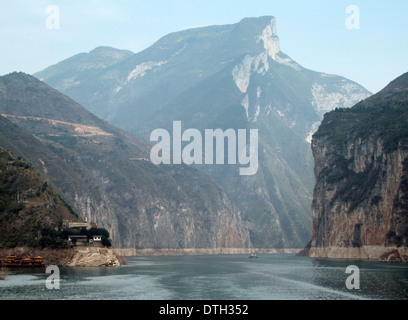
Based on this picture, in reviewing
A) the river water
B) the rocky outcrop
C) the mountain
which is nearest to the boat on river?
the mountain

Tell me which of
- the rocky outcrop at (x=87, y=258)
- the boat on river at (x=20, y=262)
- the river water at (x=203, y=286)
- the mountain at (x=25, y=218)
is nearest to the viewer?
the river water at (x=203, y=286)

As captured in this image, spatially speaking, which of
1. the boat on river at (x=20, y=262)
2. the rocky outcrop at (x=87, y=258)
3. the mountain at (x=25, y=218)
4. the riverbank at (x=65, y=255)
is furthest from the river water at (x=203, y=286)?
the mountain at (x=25, y=218)

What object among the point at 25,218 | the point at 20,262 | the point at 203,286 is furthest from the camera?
the point at 25,218

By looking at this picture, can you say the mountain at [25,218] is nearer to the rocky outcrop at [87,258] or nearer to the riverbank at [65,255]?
the riverbank at [65,255]

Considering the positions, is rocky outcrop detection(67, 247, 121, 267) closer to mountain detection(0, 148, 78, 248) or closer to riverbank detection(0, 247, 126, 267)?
riverbank detection(0, 247, 126, 267)

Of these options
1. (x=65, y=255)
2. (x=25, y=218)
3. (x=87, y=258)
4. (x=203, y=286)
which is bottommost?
(x=203, y=286)

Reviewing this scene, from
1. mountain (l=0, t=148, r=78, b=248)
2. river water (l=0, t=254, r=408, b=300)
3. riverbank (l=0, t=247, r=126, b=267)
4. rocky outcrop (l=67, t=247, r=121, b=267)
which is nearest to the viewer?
river water (l=0, t=254, r=408, b=300)

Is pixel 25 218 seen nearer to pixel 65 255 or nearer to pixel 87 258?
pixel 65 255

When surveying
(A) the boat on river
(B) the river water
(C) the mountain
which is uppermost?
(C) the mountain

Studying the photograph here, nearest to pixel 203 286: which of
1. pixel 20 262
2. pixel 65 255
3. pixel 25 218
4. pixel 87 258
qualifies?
pixel 20 262

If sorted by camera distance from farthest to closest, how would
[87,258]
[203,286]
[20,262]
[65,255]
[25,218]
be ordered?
1. [87,258]
2. [25,218]
3. [65,255]
4. [20,262]
5. [203,286]

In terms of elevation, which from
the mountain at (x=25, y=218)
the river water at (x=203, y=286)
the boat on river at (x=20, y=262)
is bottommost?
the river water at (x=203, y=286)
